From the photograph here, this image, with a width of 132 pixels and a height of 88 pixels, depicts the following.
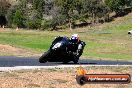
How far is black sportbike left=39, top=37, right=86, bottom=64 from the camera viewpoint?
21.4m

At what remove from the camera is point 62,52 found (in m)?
21.6

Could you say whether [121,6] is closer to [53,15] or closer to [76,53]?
[53,15]

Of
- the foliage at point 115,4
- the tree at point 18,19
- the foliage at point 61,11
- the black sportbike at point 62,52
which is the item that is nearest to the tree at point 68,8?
the foliage at point 61,11

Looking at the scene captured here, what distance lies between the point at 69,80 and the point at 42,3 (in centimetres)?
11737

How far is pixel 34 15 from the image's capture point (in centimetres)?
12138

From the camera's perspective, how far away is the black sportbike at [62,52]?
21.4 metres

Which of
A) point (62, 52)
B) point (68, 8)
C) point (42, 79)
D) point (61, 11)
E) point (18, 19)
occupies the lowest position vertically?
point (18, 19)

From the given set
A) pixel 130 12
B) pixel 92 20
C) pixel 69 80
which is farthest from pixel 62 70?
pixel 130 12

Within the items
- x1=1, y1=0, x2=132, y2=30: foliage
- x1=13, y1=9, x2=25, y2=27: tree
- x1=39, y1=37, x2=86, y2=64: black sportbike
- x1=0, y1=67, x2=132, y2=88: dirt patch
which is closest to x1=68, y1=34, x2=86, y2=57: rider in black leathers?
x1=39, y1=37, x2=86, y2=64: black sportbike

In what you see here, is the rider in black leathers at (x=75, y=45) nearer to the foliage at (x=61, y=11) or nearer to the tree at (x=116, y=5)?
the foliage at (x=61, y=11)

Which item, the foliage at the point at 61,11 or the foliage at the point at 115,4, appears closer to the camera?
the foliage at the point at 61,11

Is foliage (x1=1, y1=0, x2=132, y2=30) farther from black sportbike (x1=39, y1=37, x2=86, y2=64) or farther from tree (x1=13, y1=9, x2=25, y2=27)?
black sportbike (x1=39, y1=37, x2=86, y2=64)

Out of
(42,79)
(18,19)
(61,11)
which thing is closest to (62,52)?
(42,79)

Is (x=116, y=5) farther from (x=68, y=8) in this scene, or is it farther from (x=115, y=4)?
(x=68, y=8)
